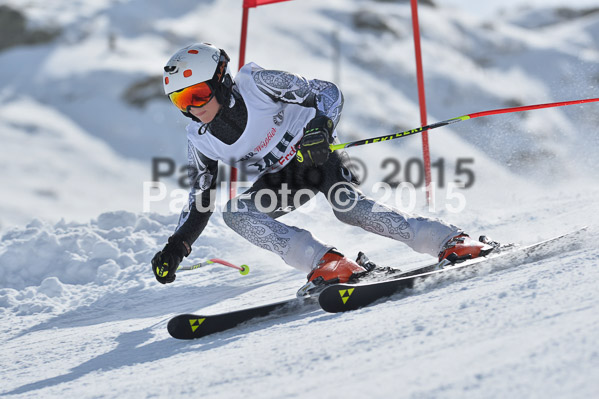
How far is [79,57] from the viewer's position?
17562 millimetres

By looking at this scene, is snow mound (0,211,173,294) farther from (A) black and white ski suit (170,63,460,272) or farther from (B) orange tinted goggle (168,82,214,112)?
(B) orange tinted goggle (168,82,214,112)

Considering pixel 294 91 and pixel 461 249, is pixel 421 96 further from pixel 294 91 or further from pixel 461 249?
pixel 461 249

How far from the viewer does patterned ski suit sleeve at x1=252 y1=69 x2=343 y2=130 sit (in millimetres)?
3346

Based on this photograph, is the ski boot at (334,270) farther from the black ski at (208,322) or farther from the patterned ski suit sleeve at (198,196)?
the patterned ski suit sleeve at (198,196)

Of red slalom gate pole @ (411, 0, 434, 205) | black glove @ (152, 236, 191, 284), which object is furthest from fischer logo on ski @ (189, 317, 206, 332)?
red slalom gate pole @ (411, 0, 434, 205)

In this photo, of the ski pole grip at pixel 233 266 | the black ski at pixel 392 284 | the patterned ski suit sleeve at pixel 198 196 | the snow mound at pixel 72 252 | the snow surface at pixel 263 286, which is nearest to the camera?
the snow surface at pixel 263 286

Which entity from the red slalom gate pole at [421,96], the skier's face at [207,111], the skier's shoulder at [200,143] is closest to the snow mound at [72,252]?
the skier's shoulder at [200,143]

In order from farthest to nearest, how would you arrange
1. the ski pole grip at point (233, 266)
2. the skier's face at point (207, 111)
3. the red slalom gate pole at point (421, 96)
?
the red slalom gate pole at point (421, 96) → the ski pole grip at point (233, 266) → the skier's face at point (207, 111)

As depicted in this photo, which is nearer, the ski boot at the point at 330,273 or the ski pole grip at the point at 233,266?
the ski boot at the point at 330,273

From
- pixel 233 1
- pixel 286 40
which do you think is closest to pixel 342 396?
pixel 286 40

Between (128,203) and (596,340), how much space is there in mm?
11467

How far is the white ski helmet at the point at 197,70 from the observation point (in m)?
3.15

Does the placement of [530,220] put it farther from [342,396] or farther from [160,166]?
[160,166]

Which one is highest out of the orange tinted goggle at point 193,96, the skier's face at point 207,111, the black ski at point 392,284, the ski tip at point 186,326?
the orange tinted goggle at point 193,96
